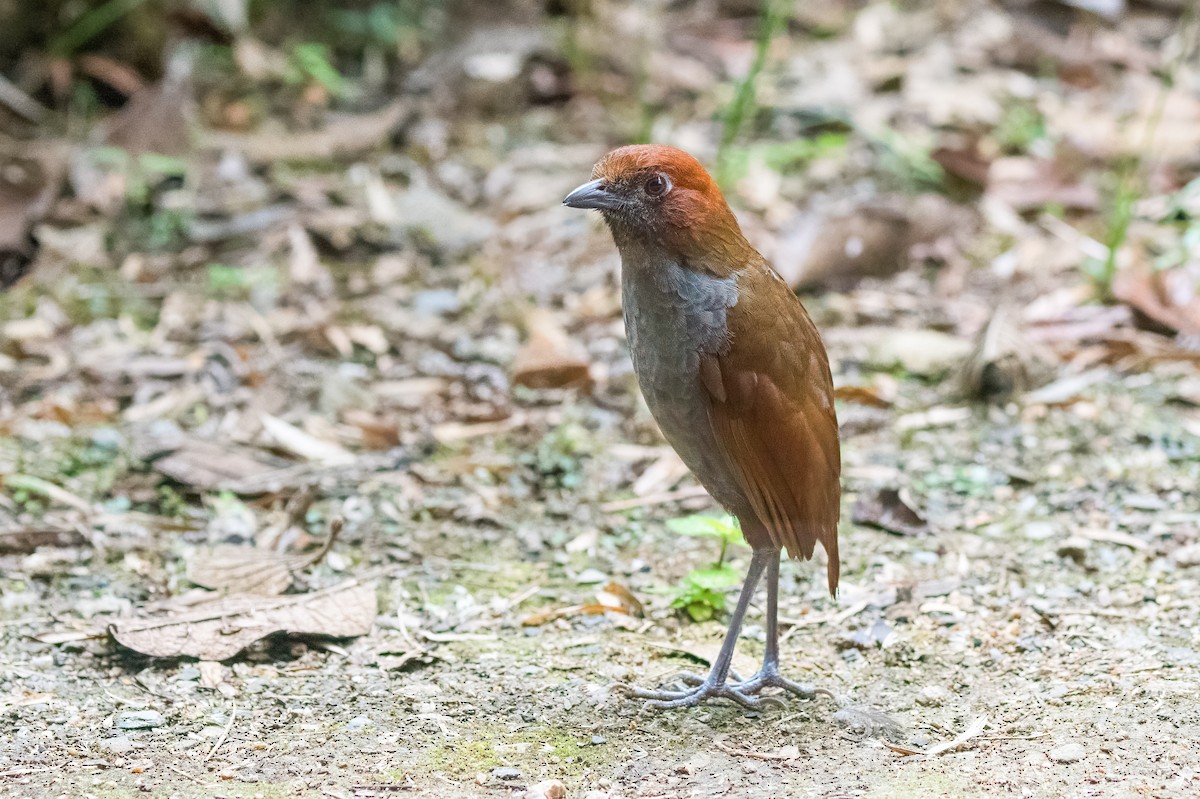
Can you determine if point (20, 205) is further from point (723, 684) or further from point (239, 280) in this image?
point (723, 684)

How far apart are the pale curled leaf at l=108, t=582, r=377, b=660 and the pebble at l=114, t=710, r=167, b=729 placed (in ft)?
0.84

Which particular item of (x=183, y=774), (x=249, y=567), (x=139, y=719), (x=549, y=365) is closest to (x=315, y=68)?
(x=549, y=365)

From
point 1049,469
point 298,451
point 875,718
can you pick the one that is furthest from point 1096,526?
point 298,451

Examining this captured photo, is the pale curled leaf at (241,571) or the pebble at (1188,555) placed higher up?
the pebble at (1188,555)

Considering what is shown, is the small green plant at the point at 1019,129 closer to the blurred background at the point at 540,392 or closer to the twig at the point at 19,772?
the blurred background at the point at 540,392

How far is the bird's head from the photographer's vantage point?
334 centimetres

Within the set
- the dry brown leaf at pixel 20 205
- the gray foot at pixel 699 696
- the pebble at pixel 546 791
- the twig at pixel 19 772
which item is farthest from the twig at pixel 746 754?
the dry brown leaf at pixel 20 205

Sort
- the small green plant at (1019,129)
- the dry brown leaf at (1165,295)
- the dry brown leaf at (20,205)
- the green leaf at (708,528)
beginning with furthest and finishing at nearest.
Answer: the small green plant at (1019,129) < the dry brown leaf at (20,205) < the dry brown leaf at (1165,295) < the green leaf at (708,528)

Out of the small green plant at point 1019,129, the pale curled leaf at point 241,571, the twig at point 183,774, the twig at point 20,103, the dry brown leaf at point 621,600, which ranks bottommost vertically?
the pale curled leaf at point 241,571

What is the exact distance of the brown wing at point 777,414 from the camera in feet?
10.9

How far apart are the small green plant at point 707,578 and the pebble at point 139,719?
140 cm

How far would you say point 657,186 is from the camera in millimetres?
3346

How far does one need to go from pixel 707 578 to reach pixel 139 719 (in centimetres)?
153

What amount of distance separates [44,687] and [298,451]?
152 centimetres
